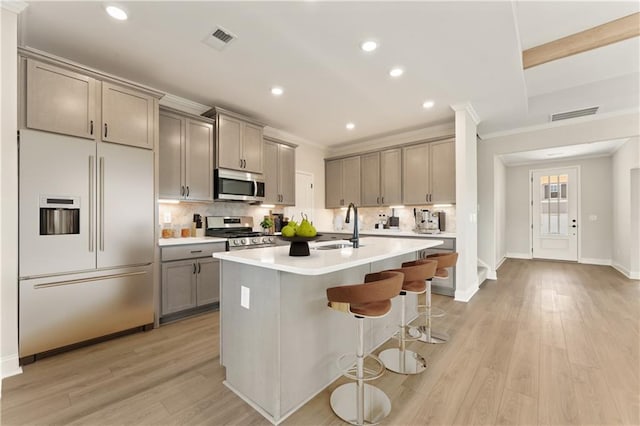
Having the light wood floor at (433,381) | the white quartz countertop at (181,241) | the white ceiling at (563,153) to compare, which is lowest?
the light wood floor at (433,381)

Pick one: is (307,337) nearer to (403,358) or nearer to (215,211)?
(403,358)

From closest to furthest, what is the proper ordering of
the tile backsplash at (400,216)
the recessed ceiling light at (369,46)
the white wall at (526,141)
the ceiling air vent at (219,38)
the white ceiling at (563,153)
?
the ceiling air vent at (219,38) → the recessed ceiling light at (369,46) → the white wall at (526,141) → the tile backsplash at (400,216) → the white ceiling at (563,153)

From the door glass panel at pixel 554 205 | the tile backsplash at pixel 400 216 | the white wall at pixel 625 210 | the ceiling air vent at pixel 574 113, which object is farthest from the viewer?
the door glass panel at pixel 554 205

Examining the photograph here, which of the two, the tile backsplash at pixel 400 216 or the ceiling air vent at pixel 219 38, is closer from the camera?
the ceiling air vent at pixel 219 38

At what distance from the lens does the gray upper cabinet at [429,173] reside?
4.64 metres

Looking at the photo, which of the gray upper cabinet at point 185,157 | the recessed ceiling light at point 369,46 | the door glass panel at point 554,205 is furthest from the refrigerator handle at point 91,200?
the door glass panel at point 554,205

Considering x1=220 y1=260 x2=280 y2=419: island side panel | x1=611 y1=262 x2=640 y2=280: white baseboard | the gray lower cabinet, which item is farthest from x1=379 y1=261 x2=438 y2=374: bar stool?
x1=611 y1=262 x2=640 y2=280: white baseboard

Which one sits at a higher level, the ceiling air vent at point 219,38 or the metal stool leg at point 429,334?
the ceiling air vent at point 219,38

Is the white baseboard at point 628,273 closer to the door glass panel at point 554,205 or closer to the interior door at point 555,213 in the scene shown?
the interior door at point 555,213

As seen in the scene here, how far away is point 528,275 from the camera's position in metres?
5.80

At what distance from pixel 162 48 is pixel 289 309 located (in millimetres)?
2721

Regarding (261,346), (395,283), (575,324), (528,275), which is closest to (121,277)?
(261,346)

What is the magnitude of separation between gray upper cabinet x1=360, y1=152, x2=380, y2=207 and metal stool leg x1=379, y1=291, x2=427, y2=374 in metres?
3.38

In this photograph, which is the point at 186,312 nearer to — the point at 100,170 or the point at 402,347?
the point at 100,170
